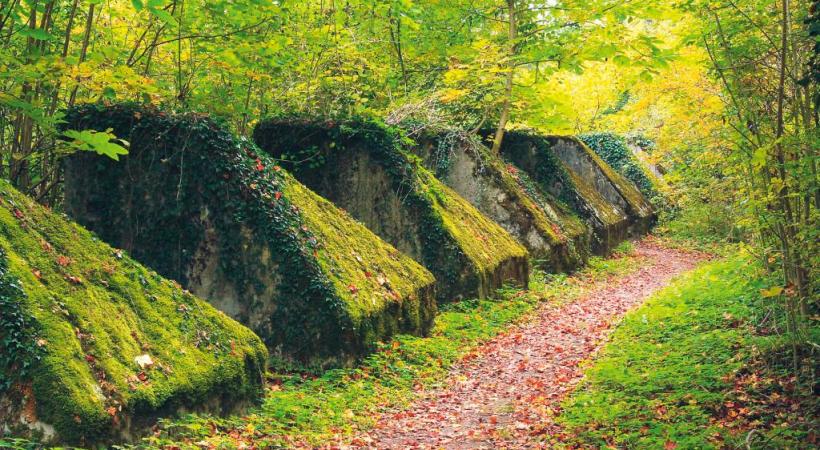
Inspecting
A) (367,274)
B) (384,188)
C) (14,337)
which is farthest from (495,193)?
(14,337)

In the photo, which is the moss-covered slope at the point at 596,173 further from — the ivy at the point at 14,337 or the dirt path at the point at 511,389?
the ivy at the point at 14,337

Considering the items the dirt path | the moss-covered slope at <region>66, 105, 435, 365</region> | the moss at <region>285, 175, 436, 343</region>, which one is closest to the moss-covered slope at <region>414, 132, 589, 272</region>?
the dirt path

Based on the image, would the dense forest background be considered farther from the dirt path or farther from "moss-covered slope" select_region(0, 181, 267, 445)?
the dirt path

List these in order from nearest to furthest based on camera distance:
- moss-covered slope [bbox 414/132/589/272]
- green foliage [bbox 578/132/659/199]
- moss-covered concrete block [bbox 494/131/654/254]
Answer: moss-covered slope [bbox 414/132/589/272], moss-covered concrete block [bbox 494/131/654/254], green foliage [bbox 578/132/659/199]

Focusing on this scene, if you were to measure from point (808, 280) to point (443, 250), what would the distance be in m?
5.72

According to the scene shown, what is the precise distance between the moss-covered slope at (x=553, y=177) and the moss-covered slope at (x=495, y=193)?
10.3ft

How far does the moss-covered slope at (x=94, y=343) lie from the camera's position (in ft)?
12.4

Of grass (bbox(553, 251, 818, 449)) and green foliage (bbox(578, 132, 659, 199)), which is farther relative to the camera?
green foliage (bbox(578, 132, 659, 199))

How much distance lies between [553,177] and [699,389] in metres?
13.2

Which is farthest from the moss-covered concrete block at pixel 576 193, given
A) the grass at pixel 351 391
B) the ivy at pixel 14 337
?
the ivy at pixel 14 337

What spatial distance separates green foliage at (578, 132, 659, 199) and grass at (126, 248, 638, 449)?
17599 millimetres

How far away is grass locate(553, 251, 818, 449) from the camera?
5.08m

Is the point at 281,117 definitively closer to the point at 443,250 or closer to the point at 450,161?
the point at 443,250

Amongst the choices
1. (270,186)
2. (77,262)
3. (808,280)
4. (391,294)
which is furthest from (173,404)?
(808,280)
